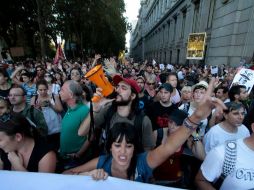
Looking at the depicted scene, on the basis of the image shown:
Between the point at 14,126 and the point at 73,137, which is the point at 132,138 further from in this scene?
the point at 73,137

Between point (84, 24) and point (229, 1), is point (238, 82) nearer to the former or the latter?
→ point (229, 1)

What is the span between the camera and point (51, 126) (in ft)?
11.6

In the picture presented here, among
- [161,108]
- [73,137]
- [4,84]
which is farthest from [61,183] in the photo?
[4,84]

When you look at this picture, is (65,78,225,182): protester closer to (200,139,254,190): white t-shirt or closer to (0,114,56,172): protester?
(0,114,56,172): protester

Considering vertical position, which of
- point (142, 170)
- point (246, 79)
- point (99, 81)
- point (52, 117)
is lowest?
point (52, 117)

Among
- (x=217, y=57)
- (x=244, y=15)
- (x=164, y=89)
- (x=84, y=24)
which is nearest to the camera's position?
(x=164, y=89)

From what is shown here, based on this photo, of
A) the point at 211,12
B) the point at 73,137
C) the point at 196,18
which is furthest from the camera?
the point at 196,18

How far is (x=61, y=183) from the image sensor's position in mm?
1661

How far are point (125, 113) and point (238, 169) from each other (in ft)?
4.26

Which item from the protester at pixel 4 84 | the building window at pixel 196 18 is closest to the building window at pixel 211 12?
the building window at pixel 196 18

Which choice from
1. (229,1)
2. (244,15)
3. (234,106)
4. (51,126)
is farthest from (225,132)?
(229,1)

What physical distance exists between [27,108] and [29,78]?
2.83 m

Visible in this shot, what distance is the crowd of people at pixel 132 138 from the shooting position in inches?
69.2

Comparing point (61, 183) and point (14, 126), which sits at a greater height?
point (14, 126)
